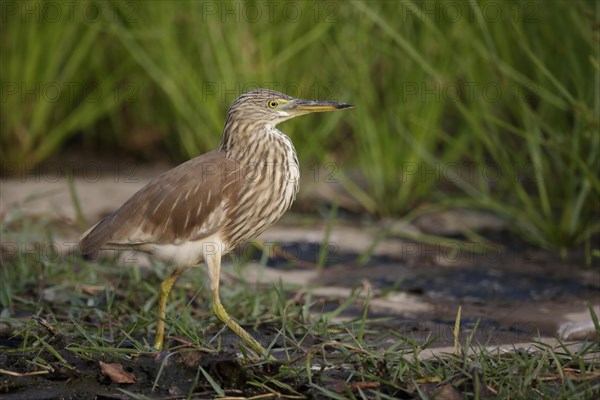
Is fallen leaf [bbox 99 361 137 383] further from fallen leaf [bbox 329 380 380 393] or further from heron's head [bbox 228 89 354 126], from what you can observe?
heron's head [bbox 228 89 354 126]

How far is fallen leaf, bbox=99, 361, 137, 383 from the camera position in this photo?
3580mm

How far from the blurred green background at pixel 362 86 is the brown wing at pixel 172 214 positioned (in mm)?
1604

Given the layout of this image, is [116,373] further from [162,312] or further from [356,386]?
[356,386]

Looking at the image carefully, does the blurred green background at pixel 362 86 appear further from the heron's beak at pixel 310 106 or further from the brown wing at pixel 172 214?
the brown wing at pixel 172 214

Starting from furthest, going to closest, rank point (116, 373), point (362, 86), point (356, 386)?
point (362, 86) → point (116, 373) → point (356, 386)

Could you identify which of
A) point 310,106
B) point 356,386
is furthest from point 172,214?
point 356,386

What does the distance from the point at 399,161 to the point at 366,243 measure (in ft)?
2.73

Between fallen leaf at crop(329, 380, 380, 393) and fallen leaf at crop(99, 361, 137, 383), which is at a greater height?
fallen leaf at crop(329, 380, 380, 393)

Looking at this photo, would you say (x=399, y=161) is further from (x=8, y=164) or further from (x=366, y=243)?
(x=8, y=164)

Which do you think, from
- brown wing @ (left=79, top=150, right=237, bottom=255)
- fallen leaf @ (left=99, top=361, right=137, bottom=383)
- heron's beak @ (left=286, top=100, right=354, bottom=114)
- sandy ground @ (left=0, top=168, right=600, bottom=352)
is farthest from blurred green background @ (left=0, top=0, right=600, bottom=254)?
Result: fallen leaf @ (left=99, top=361, right=137, bottom=383)

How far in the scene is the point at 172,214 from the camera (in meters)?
4.17

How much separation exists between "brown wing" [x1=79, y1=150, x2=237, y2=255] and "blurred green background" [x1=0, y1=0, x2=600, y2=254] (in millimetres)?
1604

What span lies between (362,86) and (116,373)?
3325mm

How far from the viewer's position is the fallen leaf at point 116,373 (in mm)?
3580
